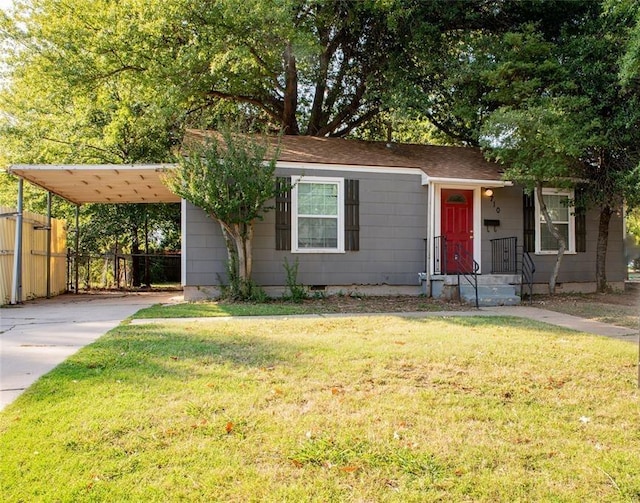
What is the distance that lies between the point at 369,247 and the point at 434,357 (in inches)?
227

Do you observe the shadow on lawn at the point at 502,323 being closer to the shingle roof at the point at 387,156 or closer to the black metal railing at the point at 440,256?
the black metal railing at the point at 440,256

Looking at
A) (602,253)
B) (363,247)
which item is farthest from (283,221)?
(602,253)

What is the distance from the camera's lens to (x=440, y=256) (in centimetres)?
998

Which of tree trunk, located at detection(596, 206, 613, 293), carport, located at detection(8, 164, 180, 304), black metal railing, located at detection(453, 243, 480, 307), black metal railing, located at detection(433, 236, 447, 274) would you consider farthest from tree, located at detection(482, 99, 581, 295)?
carport, located at detection(8, 164, 180, 304)

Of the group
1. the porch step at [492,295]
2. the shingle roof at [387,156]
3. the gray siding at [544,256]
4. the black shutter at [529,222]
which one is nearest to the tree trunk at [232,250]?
the shingle roof at [387,156]

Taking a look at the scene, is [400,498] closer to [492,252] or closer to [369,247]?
[369,247]

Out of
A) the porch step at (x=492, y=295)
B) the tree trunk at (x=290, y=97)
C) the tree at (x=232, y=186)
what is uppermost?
the tree trunk at (x=290, y=97)

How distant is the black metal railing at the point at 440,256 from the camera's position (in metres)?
9.95

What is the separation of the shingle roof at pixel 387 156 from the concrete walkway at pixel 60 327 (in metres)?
3.61

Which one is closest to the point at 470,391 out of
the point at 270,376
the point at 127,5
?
the point at 270,376

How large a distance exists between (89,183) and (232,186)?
412cm

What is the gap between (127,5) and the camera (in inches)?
402

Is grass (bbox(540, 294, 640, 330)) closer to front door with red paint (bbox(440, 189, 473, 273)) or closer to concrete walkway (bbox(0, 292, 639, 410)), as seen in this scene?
concrete walkway (bbox(0, 292, 639, 410))

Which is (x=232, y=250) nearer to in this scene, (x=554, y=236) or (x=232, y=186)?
(x=232, y=186)
